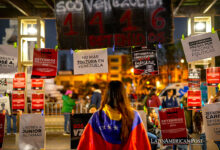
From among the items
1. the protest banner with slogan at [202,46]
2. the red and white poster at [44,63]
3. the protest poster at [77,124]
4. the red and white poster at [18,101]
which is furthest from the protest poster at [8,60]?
the protest banner with slogan at [202,46]

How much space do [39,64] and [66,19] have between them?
1345 mm

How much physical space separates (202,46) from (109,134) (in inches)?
166

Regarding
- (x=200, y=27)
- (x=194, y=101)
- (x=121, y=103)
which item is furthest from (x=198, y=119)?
(x=121, y=103)

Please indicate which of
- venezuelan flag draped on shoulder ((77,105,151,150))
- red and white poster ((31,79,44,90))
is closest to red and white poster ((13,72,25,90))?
red and white poster ((31,79,44,90))

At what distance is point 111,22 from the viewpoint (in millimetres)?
6746

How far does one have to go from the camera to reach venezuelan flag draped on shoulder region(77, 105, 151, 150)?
3205mm

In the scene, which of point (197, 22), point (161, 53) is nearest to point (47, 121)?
point (197, 22)

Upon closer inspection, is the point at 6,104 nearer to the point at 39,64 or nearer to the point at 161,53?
the point at 39,64

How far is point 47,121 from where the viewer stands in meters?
12.5

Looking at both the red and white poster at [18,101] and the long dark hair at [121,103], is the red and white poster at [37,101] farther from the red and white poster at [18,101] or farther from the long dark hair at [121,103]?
the long dark hair at [121,103]

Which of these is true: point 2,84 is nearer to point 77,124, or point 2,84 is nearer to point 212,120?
point 77,124

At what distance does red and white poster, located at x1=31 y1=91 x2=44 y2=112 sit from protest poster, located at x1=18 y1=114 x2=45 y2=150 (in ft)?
3.39

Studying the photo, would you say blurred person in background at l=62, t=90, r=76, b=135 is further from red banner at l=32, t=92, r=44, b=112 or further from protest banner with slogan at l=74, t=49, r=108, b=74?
protest banner with slogan at l=74, t=49, r=108, b=74

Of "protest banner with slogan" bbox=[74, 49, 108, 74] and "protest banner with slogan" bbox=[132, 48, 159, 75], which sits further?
"protest banner with slogan" bbox=[132, 48, 159, 75]
